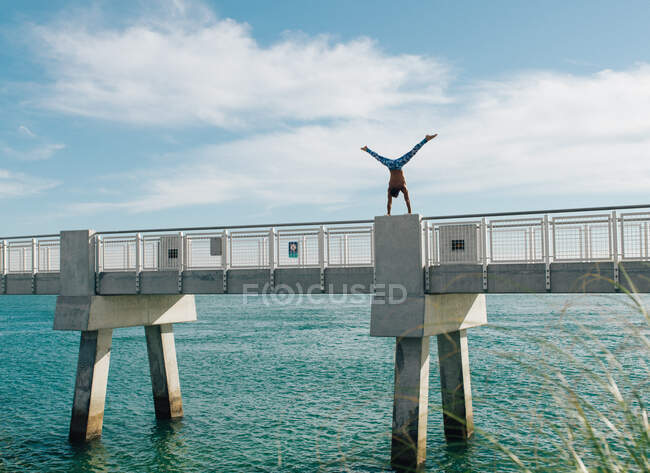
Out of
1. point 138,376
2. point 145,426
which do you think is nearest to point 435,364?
point 138,376

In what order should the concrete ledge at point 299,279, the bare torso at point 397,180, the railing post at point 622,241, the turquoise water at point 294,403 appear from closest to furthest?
the turquoise water at point 294,403
the railing post at point 622,241
the bare torso at point 397,180
the concrete ledge at point 299,279

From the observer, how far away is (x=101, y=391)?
2062 cm

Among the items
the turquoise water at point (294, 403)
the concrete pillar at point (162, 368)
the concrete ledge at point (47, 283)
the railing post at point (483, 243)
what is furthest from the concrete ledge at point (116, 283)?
the railing post at point (483, 243)

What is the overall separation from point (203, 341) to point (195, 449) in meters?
41.2

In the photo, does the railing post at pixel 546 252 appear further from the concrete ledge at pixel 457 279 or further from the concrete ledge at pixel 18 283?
the concrete ledge at pixel 18 283

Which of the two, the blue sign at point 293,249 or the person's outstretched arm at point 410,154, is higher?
the person's outstretched arm at point 410,154

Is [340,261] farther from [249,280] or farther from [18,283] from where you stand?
[18,283]

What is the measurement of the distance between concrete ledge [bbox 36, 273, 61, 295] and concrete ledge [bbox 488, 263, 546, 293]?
51.7ft

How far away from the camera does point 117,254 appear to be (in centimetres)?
2064

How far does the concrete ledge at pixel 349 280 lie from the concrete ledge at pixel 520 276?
349 centimetres

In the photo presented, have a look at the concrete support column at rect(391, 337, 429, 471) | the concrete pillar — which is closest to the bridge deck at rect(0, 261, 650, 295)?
the concrete support column at rect(391, 337, 429, 471)

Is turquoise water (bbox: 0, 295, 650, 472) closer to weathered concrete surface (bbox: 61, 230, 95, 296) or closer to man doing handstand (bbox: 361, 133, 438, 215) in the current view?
man doing handstand (bbox: 361, 133, 438, 215)

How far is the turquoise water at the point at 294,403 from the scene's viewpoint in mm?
5531

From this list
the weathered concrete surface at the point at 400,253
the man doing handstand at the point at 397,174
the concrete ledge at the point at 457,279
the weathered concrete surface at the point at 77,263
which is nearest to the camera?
the concrete ledge at the point at 457,279
